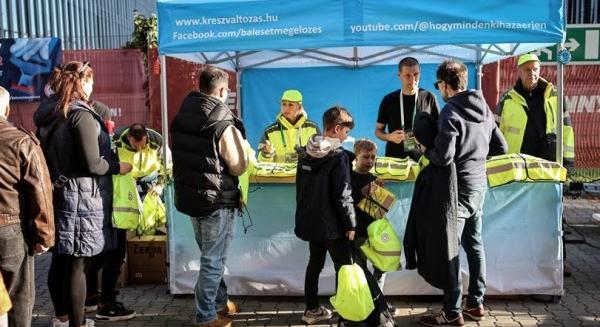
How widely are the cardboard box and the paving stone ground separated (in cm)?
9

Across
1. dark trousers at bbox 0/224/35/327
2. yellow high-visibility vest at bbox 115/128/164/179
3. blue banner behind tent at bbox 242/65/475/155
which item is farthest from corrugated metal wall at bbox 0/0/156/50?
dark trousers at bbox 0/224/35/327

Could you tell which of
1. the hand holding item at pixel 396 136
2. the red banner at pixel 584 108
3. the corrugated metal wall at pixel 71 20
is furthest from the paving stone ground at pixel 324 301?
the corrugated metal wall at pixel 71 20

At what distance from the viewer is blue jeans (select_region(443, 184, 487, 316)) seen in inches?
156

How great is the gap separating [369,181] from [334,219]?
0.35 metres

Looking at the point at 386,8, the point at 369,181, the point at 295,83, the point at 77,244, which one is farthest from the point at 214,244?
the point at 295,83

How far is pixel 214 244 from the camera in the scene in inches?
154

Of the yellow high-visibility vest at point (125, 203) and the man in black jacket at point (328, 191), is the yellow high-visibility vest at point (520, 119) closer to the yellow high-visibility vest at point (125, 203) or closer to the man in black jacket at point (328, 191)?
the man in black jacket at point (328, 191)

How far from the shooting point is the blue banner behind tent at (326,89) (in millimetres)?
7879

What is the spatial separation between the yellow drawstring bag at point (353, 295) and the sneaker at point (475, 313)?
2.70ft

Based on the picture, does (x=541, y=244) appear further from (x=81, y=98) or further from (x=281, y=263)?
(x=81, y=98)

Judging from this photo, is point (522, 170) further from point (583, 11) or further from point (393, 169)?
point (583, 11)

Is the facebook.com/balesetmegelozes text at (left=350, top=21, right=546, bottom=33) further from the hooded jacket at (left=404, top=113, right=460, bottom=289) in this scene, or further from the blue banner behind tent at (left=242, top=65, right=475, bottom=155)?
the blue banner behind tent at (left=242, top=65, right=475, bottom=155)

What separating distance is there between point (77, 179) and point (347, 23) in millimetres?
2053

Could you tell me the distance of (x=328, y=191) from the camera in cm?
386
